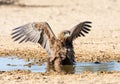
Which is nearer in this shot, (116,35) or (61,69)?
(61,69)

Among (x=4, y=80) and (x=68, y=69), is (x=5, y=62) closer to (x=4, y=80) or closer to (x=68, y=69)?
(x=68, y=69)

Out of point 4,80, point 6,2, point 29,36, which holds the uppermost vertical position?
point 6,2

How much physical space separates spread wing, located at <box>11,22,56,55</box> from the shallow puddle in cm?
49

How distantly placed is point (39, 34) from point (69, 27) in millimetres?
7659

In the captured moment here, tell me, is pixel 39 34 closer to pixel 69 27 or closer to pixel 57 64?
pixel 57 64

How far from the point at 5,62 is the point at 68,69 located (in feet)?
5.70

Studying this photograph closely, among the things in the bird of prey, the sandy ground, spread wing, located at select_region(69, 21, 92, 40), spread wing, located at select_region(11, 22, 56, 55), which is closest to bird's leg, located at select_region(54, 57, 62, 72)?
the bird of prey

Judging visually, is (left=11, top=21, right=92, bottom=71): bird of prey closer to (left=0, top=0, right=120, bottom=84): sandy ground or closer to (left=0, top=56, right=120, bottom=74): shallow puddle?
(left=0, top=56, right=120, bottom=74): shallow puddle

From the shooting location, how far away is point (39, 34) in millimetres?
12742

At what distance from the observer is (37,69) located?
1227 centimetres

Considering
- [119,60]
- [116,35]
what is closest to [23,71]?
[119,60]

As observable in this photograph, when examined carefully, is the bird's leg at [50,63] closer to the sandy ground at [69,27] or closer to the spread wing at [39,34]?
the spread wing at [39,34]

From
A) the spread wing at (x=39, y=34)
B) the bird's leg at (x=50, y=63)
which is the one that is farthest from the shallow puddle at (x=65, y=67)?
the spread wing at (x=39, y=34)

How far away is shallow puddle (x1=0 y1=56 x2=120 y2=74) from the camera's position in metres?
12.2
